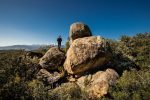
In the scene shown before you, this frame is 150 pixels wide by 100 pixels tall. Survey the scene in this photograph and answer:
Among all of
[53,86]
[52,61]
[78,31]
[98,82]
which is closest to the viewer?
[98,82]

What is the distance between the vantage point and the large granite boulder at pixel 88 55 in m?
26.2

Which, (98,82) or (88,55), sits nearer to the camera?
(98,82)

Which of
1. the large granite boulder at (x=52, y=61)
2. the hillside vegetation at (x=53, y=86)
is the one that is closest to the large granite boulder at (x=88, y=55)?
the hillside vegetation at (x=53, y=86)

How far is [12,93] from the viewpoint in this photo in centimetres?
1670

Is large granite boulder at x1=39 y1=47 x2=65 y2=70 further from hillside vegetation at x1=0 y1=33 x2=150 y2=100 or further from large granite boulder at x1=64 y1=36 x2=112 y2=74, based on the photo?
large granite boulder at x1=64 y1=36 x2=112 y2=74

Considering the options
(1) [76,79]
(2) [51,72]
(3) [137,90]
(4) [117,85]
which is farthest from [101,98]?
(2) [51,72]

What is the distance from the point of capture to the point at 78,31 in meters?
30.7

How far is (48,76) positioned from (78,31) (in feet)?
25.2

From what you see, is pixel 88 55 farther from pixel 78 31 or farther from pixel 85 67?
pixel 78 31

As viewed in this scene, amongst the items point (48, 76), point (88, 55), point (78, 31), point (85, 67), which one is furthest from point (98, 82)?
point (78, 31)

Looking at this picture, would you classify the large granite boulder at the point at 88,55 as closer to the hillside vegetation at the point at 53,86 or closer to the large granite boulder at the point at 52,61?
the hillside vegetation at the point at 53,86

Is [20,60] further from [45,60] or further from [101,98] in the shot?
[101,98]

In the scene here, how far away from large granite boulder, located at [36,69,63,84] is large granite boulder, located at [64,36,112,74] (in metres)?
1.98

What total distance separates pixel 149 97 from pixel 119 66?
840cm
